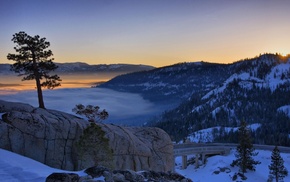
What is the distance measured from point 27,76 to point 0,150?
1448 cm

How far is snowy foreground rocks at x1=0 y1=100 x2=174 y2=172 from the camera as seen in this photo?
27.5 metres

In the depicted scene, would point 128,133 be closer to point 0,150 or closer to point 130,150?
point 130,150

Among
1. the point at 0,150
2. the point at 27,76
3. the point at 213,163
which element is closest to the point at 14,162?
the point at 0,150

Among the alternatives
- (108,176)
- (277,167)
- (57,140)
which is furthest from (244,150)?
(108,176)

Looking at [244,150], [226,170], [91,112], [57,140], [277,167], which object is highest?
[57,140]

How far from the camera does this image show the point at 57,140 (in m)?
29.4

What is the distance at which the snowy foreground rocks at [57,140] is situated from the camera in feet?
90.1

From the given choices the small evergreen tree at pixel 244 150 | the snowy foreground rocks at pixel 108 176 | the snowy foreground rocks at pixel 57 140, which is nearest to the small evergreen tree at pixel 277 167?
the small evergreen tree at pixel 244 150

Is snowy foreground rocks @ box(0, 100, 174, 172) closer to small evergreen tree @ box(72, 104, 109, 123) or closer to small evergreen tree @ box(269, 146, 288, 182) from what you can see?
small evergreen tree @ box(72, 104, 109, 123)

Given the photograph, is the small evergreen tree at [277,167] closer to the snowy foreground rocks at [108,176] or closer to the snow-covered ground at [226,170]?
the snow-covered ground at [226,170]

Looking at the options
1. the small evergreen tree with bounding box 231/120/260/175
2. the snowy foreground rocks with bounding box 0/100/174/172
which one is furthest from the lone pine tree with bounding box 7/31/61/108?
the small evergreen tree with bounding box 231/120/260/175

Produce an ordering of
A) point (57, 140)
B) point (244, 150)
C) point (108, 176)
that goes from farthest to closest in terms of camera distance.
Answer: point (244, 150) → point (57, 140) → point (108, 176)

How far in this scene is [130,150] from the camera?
34250 millimetres

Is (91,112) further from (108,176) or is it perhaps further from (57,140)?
(108,176)
